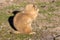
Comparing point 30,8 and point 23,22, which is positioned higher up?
point 30,8

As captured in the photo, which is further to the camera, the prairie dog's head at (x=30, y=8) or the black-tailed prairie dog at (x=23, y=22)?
the prairie dog's head at (x=30, y=8)

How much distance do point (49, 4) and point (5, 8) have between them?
1.71 m

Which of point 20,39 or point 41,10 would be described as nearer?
point 20,39

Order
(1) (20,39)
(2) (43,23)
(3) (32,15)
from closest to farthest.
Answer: (1) (20,39)
(3) (32,15)
(2) (43,23)

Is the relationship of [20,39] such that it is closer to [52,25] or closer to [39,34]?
[39,34]

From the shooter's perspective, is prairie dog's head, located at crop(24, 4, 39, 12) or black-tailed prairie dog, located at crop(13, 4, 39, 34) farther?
prairie dog's head, located at crop(24, 4, 39, 12)

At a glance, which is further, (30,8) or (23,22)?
(30,8)

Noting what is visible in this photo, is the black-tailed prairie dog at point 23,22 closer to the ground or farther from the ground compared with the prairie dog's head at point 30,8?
closer to the ground

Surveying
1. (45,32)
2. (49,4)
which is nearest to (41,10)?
(49,4)

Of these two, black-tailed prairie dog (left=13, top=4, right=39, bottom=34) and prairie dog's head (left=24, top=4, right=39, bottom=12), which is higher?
prairie dog's head (left=24, top=4, right=39, bottom=12)

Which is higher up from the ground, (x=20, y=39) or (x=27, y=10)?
(x=27, y=10)

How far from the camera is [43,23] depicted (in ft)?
27.3

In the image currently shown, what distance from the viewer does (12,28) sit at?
798cm

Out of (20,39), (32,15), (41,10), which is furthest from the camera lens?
(41,10)
